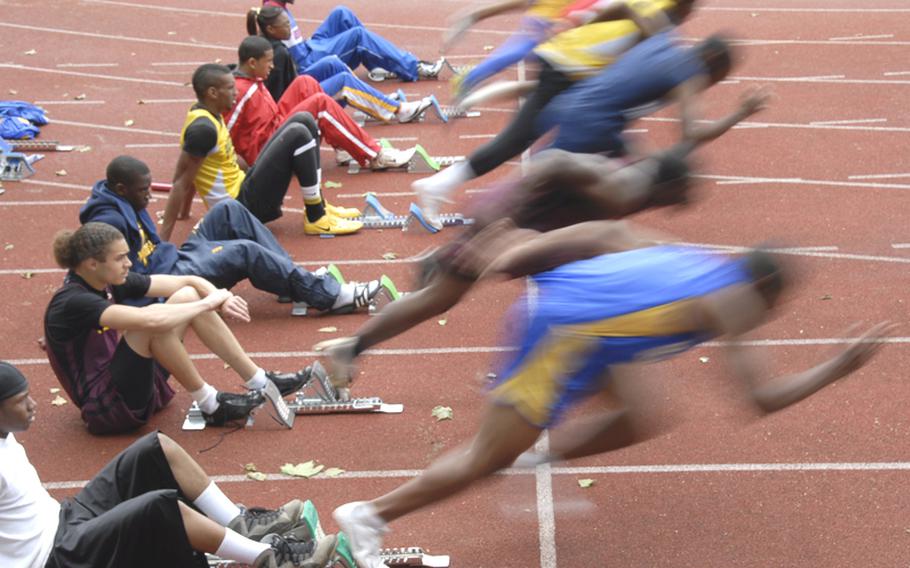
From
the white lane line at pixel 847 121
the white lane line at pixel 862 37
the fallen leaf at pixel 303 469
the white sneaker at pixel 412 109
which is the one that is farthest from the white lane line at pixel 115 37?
the fallen leaf at pixel 303 469

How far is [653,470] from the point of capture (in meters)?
5.17

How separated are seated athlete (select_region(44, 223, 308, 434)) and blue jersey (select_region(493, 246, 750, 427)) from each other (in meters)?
1.97

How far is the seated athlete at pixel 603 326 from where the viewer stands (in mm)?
3859

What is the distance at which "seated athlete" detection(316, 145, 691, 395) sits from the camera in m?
4.20

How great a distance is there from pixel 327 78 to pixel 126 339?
5436 millimetres

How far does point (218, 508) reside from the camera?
4422mm

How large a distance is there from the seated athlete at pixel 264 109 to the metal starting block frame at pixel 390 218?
0.77m

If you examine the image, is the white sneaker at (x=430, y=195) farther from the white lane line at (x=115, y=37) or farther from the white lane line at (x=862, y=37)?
the white lane line at (x=862, y=37)

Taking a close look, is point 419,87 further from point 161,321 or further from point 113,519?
point 113,519

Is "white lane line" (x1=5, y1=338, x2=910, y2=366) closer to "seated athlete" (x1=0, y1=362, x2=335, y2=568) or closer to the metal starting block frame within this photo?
the metal starting block frame

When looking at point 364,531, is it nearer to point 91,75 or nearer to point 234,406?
point 234,406

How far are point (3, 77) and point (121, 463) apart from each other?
30.6 feet

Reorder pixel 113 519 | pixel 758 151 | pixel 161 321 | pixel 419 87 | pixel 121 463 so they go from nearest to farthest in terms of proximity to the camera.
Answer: pixel 113 519 < pixel 121 463 < pixel 161 321 < pixel 758 151 < pixel 419 87

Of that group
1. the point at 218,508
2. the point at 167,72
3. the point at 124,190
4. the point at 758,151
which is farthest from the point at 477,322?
the point at 167,72
